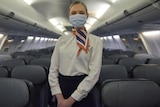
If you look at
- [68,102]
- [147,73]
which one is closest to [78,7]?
[68,102]

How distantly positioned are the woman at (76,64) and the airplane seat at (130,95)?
Result: 23cm

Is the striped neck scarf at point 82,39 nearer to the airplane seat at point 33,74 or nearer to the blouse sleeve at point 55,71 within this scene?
the blouse sleeve at point 55,71

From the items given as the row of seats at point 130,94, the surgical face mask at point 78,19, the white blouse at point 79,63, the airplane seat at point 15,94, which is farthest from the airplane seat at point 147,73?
the airplane seat at point 15,94

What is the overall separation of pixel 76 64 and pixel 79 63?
0.03 metres

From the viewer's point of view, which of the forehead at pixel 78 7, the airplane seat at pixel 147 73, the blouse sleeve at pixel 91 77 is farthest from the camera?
the airplane seat at pixel 147 73

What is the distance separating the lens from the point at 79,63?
7.09 feet

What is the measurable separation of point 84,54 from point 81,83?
288mm

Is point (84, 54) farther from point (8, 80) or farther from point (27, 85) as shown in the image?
point (8, 80)

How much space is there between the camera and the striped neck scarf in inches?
84.5

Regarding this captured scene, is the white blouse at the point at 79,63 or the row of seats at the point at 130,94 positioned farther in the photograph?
the row of seats at the point at 130,94

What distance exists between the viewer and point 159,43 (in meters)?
9.62

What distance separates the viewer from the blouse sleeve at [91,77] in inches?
83.4

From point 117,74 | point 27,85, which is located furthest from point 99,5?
point 27,85

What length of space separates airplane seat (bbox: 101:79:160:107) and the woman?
0.74 ft
